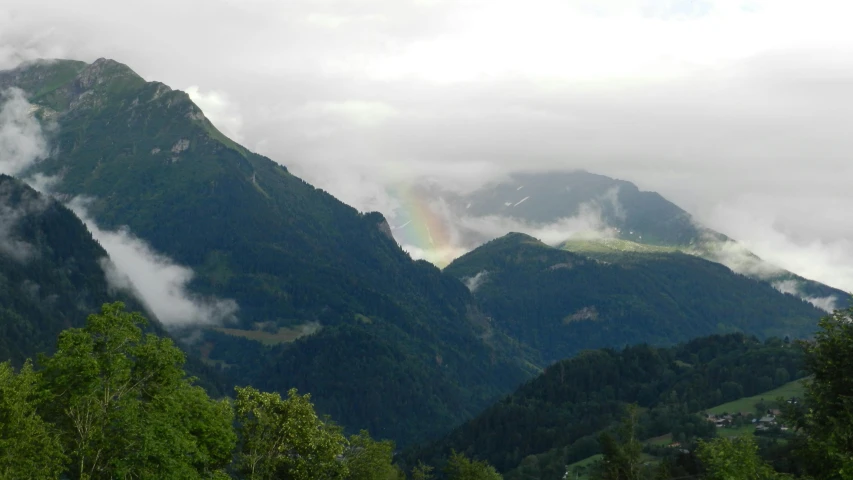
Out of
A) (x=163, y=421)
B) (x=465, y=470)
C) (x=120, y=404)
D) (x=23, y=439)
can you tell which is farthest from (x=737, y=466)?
(x=465, y=470)

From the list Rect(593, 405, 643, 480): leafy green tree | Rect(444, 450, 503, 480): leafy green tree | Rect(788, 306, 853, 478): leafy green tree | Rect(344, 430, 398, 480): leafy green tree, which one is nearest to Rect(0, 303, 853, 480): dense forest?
Rect(788, 306, 853, 478): leafy green tree

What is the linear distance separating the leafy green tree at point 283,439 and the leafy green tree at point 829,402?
46.4 meters

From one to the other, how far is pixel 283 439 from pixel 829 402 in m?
53.0

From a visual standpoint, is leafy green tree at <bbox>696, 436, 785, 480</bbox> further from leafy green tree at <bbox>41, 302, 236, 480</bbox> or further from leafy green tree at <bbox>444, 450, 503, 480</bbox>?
leafy green tree at <bbox>444, 450, 503, 480</bbox>

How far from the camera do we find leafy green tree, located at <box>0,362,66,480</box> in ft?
244

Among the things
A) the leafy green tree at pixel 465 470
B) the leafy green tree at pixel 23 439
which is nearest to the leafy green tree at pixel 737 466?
the leafy green tree at pixel 23 439

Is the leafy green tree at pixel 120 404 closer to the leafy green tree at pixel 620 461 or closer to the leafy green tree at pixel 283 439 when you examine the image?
the leafy green tree at pixel 283 439

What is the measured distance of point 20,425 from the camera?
76438mm

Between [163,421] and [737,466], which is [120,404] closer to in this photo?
[163,421]

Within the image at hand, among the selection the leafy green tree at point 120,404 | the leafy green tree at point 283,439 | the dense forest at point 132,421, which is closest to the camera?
the dense forest at point 132,421

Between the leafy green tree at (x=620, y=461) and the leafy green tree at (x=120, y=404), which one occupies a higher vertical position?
the leafy green tree at (x=120, y=404)

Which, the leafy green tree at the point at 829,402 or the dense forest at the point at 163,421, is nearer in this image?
the leafy green tree at the point at 829,402

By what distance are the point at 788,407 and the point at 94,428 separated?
2554 inches

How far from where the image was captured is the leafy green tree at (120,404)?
80438 mm
